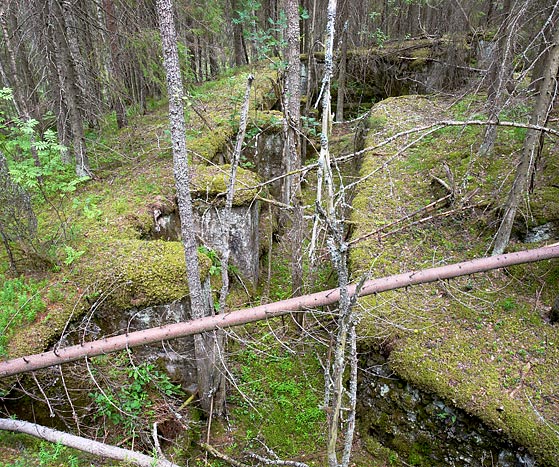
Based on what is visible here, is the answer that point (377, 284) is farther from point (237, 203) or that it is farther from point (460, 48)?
point (460, 48)

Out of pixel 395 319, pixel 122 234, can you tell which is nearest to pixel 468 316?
pixel 395 319

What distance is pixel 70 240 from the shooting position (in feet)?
18.5

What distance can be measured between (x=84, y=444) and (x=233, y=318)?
2.03m

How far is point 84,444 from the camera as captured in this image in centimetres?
Answer: 388

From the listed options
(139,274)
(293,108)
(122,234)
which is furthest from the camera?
(293,108)

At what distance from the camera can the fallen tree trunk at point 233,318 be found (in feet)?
13.3

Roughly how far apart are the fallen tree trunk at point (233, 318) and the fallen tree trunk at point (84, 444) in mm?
570

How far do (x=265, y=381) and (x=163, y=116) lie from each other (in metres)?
9.65

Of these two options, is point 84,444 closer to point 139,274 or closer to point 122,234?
point 139,274

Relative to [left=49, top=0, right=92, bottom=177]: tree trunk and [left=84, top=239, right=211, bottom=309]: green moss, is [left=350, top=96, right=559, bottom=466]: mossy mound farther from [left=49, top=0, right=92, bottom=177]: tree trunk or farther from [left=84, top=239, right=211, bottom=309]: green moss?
[left=49, top=0, right=92, bottom=177]: tree trunk

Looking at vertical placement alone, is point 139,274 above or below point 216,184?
below

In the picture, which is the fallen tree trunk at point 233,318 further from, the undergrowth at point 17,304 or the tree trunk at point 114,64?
the tree trunk at point 114,64

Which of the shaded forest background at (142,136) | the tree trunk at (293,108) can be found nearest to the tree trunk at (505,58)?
the shaded forest background at (142,136)

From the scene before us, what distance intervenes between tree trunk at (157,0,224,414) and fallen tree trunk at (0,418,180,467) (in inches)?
44.8
